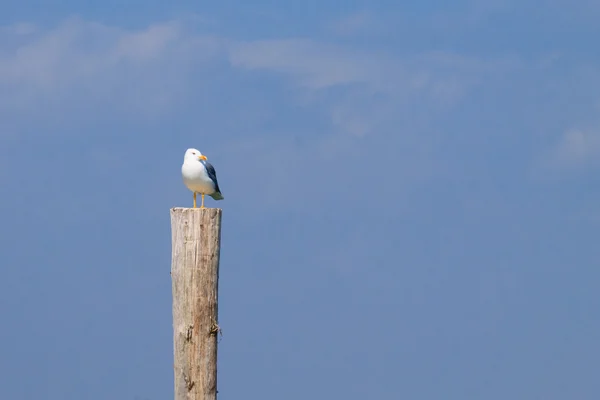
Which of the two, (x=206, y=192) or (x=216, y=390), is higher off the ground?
(x=206, y=192)

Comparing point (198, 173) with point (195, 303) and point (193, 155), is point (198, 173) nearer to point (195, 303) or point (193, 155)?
point (193, 155)

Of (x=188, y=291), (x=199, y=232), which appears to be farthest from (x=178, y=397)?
(x=199, y=232)

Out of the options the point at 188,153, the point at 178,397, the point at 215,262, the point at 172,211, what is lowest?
the point at 178,397

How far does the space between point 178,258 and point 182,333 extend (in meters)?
0.79

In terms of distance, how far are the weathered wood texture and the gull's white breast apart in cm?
166

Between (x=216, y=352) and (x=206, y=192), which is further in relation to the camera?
(x=206, y=192)

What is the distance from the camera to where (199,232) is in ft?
29.0

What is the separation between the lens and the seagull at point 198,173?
1052 centimetres

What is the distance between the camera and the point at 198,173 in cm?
1052

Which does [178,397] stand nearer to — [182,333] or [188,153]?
[182,333]

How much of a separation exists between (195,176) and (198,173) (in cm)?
5

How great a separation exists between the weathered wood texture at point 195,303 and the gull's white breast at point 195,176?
5.45 ft

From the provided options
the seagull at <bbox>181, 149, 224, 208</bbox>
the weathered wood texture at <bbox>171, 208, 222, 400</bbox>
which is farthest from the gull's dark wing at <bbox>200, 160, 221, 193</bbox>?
the weathered wood texture at <bbox>171, 208, 222, 400</bbox>

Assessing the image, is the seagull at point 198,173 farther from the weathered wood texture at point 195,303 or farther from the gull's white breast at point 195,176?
the weathered wood texture at point 195,303
